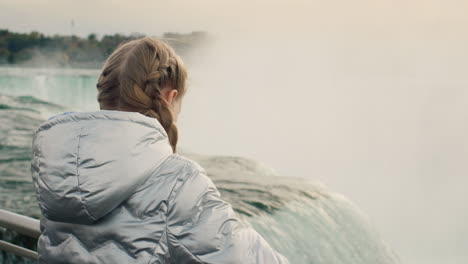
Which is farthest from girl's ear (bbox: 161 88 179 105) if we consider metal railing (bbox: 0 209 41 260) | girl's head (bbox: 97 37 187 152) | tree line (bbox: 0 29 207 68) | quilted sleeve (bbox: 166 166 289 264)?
tree line (bbox: 0 29 207 68)

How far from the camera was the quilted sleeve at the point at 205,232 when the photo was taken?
609mm

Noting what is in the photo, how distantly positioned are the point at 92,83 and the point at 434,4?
22.1 feet

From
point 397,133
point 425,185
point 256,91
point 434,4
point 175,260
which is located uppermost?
point 434,4

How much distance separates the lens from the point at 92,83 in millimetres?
10539

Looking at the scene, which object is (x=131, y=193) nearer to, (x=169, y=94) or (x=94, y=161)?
(x=94, y=161)

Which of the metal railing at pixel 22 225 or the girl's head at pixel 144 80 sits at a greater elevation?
the girl's head at pixel 144 80

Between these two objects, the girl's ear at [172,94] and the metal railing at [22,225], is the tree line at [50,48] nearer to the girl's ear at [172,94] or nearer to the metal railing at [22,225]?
the metal railing at [22,225]

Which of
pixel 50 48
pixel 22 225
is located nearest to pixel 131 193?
pixel 22 225

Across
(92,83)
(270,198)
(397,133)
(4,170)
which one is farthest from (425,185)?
(4,170)

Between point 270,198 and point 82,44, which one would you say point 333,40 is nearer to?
point 82,44

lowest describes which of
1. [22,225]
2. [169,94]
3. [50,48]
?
[50,48]

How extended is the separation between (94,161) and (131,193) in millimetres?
62

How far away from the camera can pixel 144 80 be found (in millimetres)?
716

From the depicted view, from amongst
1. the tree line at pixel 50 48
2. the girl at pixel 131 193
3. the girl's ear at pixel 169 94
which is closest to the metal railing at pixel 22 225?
the girl at pixel 131 193
